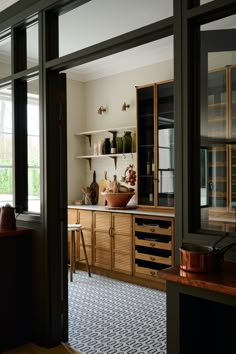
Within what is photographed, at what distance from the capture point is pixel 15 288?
2.83 metres

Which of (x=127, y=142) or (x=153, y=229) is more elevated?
(x=127, y=142)

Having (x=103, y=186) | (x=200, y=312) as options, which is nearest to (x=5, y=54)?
(x=103, y=186)

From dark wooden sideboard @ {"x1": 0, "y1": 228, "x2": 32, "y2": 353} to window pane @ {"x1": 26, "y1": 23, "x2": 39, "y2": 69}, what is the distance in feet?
4.75

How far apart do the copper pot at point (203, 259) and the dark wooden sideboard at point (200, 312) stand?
0.03 metres

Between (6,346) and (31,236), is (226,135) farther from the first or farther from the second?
(6,346)

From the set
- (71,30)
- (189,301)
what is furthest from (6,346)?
→ (71,30)

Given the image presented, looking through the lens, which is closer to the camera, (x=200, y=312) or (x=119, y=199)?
(x=200, y=312)

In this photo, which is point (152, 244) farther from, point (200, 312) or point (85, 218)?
point (200, 312)

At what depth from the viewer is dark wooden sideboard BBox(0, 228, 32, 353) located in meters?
2.74

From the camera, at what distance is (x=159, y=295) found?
4.03m

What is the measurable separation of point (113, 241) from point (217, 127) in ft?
9.48

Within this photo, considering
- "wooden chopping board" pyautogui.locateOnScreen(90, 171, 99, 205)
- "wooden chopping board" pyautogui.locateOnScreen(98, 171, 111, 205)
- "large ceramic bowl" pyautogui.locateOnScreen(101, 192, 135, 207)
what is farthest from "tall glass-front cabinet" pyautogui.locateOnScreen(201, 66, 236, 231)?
"wooden chopping board" pyautogui.locateOnScreen(90, 171, 99, 205)

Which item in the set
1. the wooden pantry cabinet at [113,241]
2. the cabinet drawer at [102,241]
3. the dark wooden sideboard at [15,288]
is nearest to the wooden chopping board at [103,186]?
the wooden pantry cabinet at [113,241]

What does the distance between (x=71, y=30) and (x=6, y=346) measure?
3005mm
